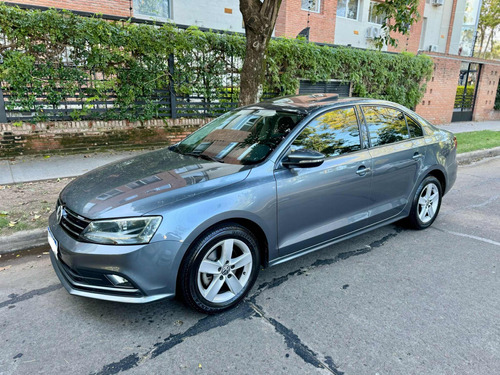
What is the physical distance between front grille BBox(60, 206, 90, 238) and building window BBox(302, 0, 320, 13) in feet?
50.7

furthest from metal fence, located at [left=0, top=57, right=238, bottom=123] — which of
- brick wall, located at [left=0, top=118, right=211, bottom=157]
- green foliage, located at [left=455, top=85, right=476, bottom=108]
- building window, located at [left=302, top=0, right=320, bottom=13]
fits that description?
green foliage, located at [left=455, top=85, right=476, bottom=108]

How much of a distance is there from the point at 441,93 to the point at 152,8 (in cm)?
1152

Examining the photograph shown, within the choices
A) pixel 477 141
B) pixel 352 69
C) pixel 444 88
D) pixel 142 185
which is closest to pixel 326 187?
pixel 142 185

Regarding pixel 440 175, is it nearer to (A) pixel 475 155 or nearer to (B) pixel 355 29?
(A) pixel 475 155

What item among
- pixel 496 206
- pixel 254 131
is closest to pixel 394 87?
pixel 496 206

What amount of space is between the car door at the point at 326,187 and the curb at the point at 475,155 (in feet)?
20.8

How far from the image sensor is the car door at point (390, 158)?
376 cm

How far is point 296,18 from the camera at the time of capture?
15219mm

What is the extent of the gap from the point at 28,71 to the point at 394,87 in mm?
10661

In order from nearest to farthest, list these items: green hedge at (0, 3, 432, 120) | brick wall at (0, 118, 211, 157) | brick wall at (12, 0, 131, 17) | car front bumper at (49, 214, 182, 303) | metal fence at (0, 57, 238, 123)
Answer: car front bumper at (49, 214, 182, 303) < green hedge at (0, 3, 432, 120) < metal fence at (0, 57, 238, 123) < brick wall at (0, 118, 211, 157) < brick wall at (12, 0, 131, 17)

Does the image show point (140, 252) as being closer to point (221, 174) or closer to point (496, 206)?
point (221, 174)

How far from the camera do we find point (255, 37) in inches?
224

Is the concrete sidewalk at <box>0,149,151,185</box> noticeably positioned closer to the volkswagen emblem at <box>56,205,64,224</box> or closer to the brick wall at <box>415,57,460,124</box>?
Answer: the volkswagen emblem at <box>56,205,64,224</box>

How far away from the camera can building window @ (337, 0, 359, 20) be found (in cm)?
1719
